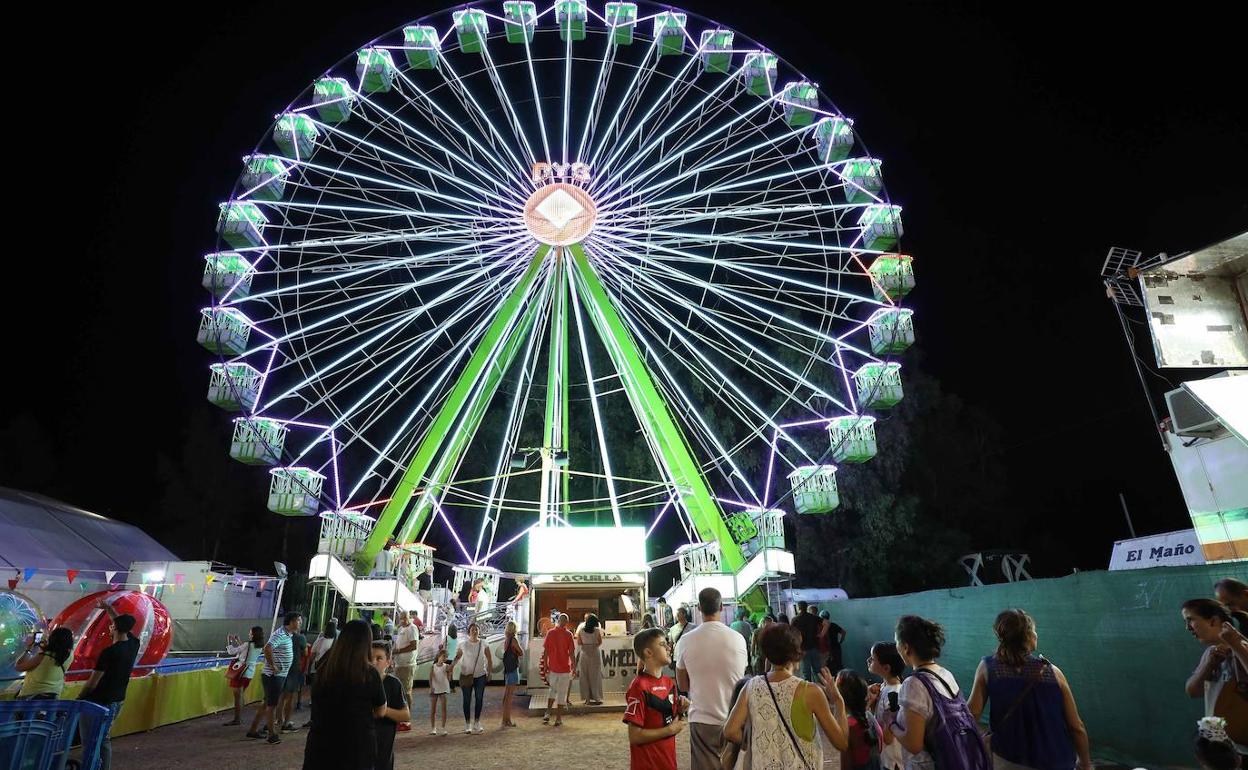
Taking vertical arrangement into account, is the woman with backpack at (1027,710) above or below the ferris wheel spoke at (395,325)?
below

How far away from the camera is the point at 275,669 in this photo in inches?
364

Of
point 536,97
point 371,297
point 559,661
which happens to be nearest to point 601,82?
point 536,97

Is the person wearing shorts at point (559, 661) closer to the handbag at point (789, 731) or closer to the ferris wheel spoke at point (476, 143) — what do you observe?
the handbag at point (789, 731)

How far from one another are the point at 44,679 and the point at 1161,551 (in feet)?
71.6

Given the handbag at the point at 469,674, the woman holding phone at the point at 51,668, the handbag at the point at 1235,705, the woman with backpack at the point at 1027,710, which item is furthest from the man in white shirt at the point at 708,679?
the handbag at the point at 469,674

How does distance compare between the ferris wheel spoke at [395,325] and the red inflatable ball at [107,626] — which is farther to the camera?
the ferris wheel spoke at [395,325]

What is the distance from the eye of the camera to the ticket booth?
49.7 ft

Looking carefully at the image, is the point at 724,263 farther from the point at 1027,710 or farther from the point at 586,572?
the point at 1027,710

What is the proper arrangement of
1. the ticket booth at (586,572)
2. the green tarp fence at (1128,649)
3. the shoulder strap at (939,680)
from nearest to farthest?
the shoulder strap at (939,680)
the green tarp fence at (1128,649)
the ticket booth at (586,572)

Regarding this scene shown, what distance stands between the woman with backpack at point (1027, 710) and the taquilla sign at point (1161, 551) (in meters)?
14.8

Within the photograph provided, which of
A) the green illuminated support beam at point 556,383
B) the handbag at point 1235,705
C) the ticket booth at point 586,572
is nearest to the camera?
the handbag at point 1235,705

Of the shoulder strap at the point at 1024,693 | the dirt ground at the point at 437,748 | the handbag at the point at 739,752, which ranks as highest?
the shoulder strap at the point at 1024,693

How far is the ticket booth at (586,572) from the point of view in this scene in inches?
597

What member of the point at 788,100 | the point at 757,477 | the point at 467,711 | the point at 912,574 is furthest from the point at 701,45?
the point at 912,574
